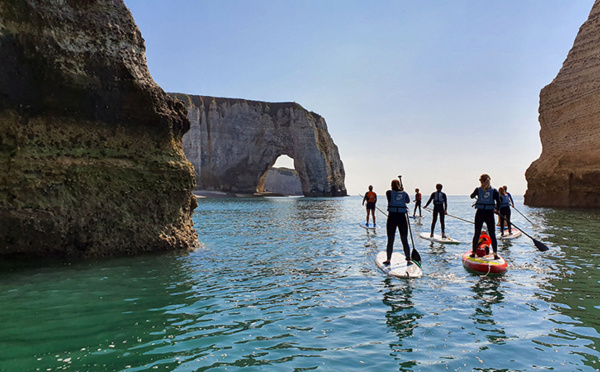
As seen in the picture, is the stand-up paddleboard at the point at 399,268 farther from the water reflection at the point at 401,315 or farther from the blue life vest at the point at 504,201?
the blue life vest at the point at 504,201

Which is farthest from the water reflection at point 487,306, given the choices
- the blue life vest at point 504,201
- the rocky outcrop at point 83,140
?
the rocky outcrop at point 83,140

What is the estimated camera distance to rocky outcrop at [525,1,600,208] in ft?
126

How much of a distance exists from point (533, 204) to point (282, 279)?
164 feet

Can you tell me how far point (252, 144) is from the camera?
102375mm

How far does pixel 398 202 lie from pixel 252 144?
94721 millimetres

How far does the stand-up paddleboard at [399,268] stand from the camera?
903cm

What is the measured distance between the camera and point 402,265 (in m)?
9.90

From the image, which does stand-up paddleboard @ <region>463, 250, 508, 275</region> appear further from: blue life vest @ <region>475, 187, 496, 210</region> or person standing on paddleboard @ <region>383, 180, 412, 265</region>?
person standing on paddleboard @ <region>383, 180, 412, 265</region>

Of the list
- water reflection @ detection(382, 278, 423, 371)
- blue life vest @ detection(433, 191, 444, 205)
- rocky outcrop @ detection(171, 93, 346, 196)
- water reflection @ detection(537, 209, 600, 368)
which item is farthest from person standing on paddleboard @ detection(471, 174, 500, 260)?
rocky outcrop @ detection(171, 93, 346, 196)

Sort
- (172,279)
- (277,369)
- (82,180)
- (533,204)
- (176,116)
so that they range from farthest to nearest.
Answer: (533,204), (176,116), (82,180), (172,279), (277,369)

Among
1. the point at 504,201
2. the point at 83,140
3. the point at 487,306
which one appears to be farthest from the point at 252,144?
the point at 487,306

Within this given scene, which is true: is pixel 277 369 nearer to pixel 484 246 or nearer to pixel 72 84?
pixel 484 246

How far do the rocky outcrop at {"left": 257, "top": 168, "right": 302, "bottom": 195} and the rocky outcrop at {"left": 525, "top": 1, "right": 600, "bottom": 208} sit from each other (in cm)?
12922

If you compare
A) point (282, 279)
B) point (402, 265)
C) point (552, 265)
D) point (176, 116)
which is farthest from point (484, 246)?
point (176, 116)
